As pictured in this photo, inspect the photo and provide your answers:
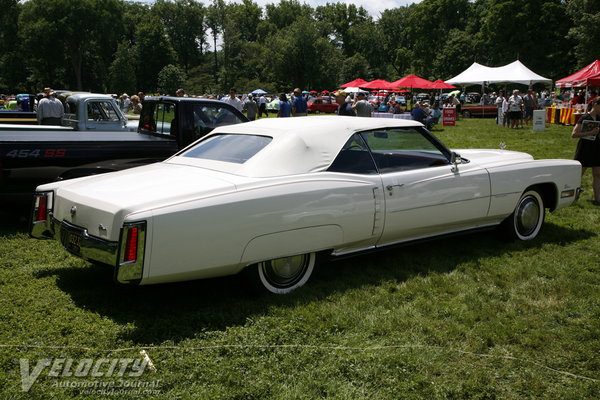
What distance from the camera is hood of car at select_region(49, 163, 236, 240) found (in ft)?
11.4

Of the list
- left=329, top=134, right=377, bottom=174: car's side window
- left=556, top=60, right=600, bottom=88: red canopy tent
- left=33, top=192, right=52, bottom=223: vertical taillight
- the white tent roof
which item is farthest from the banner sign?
left=33, top=192, right=52, bottom=223: vertical taillight

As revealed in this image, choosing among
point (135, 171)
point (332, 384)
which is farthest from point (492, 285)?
point (135, 171)

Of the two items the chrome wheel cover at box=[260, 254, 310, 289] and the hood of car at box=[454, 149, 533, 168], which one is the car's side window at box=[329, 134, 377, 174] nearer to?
the chrome wheel cover at box=[260, 254, 310, 289]

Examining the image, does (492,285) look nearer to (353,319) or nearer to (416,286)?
(416,286)

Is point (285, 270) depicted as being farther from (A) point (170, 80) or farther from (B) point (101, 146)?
(A) point (170, 80)

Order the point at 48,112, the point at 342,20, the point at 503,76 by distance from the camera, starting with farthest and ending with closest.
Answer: the point at 342,20 → the point at 503,76 → the point at 48,112

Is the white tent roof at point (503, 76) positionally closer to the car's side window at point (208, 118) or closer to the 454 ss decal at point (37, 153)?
the car's side window at point (208, 118)

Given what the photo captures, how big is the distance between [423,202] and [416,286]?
2.56 ft

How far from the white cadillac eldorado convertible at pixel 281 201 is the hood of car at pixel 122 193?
0.5 inches

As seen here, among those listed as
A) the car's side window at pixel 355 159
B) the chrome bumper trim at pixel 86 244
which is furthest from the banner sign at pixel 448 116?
the chrome bumper trim at pixel 86 244

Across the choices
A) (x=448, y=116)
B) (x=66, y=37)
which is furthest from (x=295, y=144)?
(x=66, y=37)

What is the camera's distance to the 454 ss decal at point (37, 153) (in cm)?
577

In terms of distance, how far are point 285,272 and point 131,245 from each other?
4.38 feet

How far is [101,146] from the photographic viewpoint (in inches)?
252
